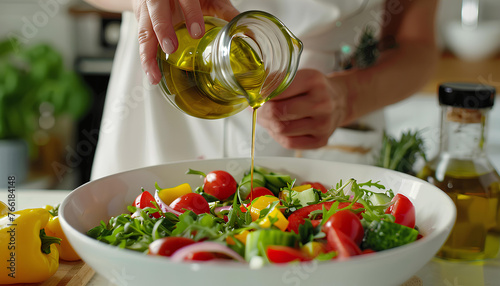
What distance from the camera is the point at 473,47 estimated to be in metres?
3.48

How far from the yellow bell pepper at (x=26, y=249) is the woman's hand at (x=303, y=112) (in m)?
0.56

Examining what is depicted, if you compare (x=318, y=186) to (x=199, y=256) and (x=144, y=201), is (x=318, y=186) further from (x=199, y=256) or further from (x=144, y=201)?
(x=199, y=256)

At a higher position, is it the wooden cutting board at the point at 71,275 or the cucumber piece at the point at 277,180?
the cucumber piece at the point at 277,180

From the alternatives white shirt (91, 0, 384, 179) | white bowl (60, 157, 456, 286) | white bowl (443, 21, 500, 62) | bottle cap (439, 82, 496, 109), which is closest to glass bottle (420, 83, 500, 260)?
bottle cap (439, 82, 496, 109)

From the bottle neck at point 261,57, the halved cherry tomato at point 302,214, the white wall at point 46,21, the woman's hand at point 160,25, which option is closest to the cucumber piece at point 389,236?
the halved cherry tomato at point 302,214

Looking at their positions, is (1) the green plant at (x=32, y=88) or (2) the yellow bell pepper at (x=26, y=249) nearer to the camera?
(2) the yellow bell pepper at (x=26, y=249)

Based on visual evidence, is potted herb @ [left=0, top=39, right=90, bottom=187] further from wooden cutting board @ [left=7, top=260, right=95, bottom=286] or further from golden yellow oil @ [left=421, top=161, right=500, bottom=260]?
golden yellow oil @ [left=421, top=161, right=500, bottom=260]

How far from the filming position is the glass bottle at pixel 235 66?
3.10ft

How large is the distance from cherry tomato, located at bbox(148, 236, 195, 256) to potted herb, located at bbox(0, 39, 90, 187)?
2491mm

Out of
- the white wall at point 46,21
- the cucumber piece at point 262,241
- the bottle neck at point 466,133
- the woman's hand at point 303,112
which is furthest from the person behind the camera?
the white wall at point 46,21

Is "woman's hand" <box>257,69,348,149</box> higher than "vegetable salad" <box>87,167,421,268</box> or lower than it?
higher

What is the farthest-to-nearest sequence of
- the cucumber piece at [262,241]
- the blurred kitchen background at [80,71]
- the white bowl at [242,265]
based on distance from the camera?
the blurred kitchen background at [80,71]
the cucumber piece at [262,241]
the white bowl at [242,265]

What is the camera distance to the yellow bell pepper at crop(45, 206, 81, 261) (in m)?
0.96

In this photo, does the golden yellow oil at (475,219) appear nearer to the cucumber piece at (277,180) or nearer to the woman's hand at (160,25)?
the cucumber piece at (277,180)
